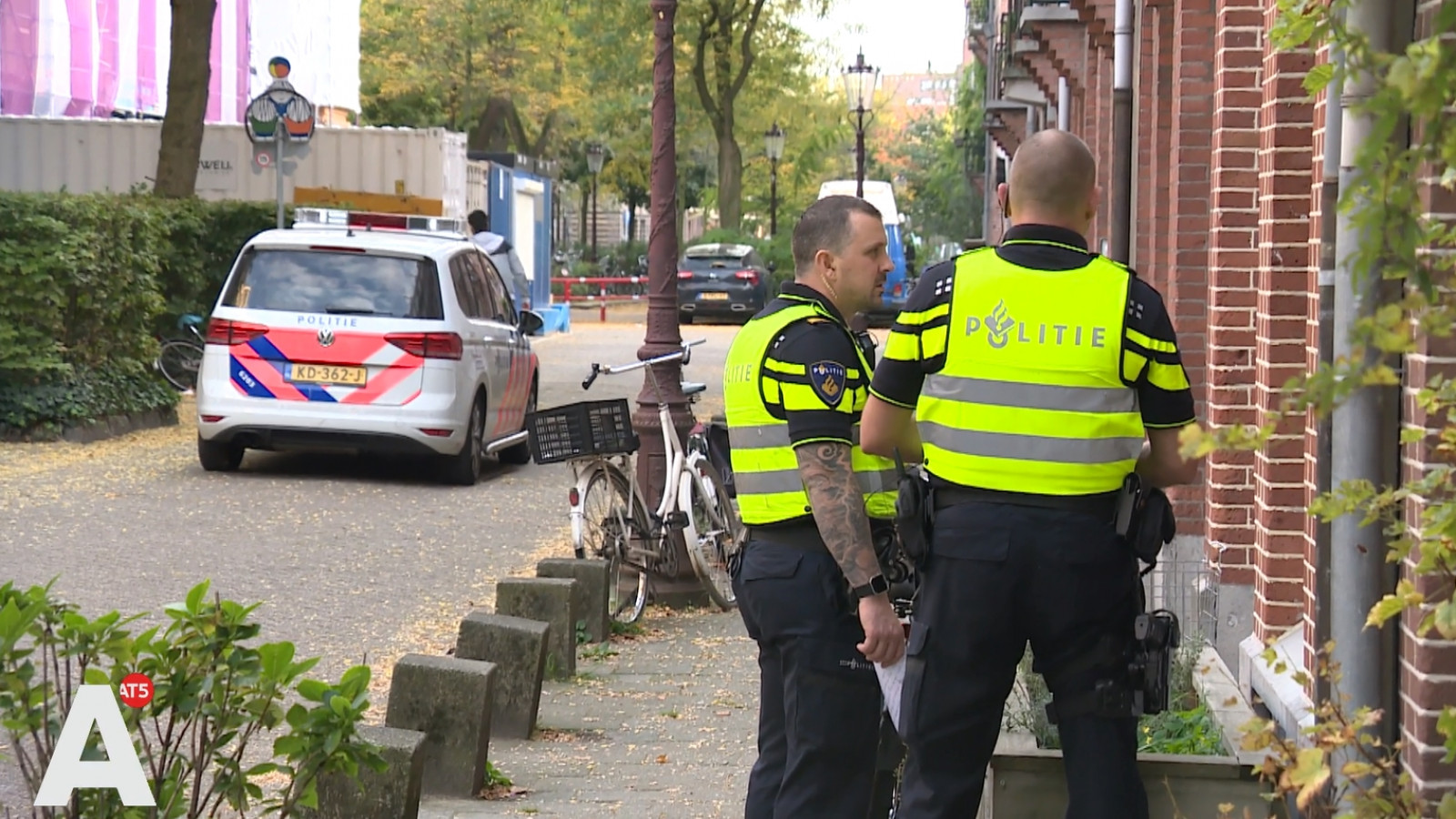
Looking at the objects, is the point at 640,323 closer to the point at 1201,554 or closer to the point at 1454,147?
the point at 1201,554

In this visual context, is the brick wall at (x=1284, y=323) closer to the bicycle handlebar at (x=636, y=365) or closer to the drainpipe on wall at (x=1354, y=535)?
the drainpipe on wall at (x=1354, y=535)

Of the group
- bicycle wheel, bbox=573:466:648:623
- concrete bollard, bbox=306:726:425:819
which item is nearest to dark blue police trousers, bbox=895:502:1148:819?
concrete bollard, bbox=306:726:425:819

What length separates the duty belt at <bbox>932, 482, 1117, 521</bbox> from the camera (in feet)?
13.1

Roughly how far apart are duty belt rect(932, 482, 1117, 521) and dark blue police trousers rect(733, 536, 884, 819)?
0.62 meters

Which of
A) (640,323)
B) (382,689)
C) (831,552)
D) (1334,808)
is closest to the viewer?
(1334,808)

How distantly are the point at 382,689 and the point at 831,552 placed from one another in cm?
398

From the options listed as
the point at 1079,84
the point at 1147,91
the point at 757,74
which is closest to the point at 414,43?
the point at 757,74

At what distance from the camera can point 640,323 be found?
42.7 meters

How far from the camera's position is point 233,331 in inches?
549

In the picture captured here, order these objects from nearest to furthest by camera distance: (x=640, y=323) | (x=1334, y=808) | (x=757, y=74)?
(x=1334, y=808) → (x=640, y=323) → (x=757, y=74)

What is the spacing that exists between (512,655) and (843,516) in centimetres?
309

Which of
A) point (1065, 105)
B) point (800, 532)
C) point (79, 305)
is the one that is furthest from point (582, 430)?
point (1065, 105)

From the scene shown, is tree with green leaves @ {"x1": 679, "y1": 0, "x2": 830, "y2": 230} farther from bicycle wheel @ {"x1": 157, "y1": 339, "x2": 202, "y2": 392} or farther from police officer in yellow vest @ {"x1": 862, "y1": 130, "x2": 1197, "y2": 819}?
police officer in yellow vest @ {"x1": 862, "y1": 130, "x2": 1197, "y2": 819}

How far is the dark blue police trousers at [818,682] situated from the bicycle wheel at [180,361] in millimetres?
14815
